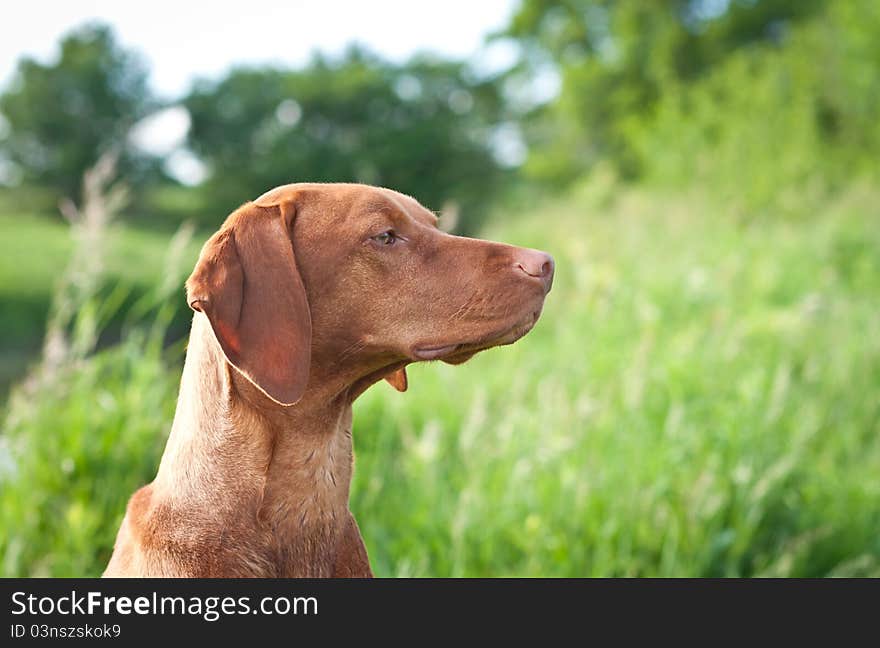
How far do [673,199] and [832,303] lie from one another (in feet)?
22.2

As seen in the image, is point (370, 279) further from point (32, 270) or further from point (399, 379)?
point (32, 270)

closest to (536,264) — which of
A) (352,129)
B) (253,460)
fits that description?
(253,460)

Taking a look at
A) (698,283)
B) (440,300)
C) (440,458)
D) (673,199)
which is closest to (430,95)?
(673,199)

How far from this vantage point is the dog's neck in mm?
2068

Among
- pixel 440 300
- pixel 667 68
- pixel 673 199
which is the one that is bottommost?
pixel 440 300

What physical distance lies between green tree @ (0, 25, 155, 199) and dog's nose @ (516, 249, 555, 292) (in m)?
24.8

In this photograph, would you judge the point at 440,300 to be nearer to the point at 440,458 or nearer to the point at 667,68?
the point at 440,458

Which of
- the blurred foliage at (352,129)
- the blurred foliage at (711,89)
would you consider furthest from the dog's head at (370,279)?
the blurred foliage at (352,129)

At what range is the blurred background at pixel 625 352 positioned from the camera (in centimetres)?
401

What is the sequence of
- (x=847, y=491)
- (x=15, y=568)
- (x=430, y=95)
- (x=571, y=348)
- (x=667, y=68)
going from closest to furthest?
(x=15, y=568) → (x=847, y=491) → (x=571, y=348) → (x=667, y=68) → (x=430, y=95)

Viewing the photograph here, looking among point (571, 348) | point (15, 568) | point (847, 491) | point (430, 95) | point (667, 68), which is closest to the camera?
point (15, 568)

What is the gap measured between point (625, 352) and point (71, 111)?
24.4 meters

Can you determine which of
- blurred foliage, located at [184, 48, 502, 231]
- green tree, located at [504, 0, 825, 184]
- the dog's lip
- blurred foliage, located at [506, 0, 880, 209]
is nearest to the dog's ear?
the dog's lip

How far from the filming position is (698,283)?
26.4ft
